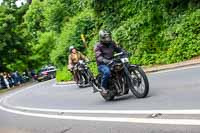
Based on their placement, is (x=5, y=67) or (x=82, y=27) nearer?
(x=82, y=27)

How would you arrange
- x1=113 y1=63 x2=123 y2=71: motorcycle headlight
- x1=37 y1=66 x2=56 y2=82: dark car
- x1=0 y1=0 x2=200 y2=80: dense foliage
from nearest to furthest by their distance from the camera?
x1=113 y1=63 x2=123 y2=71: motorcycle headlight < x1=0 y1=0 x2=200 y2=80: dense foliage < x1=37 y1=66 x2=56 y2=82: dark car

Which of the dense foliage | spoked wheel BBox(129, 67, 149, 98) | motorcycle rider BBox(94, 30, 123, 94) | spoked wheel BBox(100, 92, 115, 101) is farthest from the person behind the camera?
the dense foliage

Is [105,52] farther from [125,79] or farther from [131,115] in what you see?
[131,115]

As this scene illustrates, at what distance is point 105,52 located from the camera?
11758 millimetres

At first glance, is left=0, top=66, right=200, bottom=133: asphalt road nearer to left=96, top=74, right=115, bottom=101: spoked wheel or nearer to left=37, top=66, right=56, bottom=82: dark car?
left=96, top=74, right=115, bottom=101: spoked wheel

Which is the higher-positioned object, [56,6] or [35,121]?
[56,6]

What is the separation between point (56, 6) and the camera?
→ 38125 mm

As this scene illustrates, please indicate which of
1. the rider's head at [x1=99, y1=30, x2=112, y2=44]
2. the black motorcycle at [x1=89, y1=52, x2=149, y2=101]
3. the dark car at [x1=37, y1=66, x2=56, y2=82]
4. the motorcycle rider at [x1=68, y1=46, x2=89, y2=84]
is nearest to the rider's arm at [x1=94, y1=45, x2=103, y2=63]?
the rider's head at [x1=99, y1=30, x2=112, y2=44]

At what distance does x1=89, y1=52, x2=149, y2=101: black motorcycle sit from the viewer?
36.1 ft

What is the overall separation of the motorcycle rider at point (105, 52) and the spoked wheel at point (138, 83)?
669mm

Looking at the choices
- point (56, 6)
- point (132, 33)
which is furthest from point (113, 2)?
point (56, 6)

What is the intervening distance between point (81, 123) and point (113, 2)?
17.7m

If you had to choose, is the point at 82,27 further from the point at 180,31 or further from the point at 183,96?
the point at 183,96

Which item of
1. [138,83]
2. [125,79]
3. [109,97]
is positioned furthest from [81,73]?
[138,83]
